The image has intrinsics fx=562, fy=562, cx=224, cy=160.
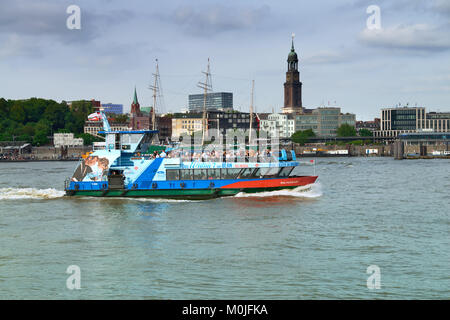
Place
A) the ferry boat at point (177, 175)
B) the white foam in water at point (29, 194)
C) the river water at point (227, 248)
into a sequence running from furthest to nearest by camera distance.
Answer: the white foam in water at point (29, 194) → the ferry boat at point (177, 175) → the river water at point (227, 248)

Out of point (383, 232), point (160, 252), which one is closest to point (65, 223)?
point (160, 252)

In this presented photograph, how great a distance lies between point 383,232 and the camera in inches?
1160

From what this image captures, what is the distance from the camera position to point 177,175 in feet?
144

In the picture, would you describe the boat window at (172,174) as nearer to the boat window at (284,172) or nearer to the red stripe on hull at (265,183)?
the red stripe on hull at (265,183)

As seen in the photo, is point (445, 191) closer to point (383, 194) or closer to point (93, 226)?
point (383, 194)

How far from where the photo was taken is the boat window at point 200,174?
43.9m

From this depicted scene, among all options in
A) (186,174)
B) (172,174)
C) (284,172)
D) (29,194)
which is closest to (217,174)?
(186,174)

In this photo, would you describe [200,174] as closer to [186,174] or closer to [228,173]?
[186,174]

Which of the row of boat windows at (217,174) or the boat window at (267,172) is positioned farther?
the boat window at (267,172)

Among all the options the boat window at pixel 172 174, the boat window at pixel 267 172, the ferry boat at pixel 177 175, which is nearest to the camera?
the ferry boat at pixel 177 175

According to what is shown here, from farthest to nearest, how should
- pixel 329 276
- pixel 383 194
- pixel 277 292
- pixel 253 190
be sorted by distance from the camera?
pixel 383 194 < pixel 253 190 < pixel 329 276 < pixel 277 292

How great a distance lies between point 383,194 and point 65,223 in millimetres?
29058

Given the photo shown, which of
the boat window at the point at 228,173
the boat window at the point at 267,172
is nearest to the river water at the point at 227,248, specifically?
the boat window at the point at 267,172

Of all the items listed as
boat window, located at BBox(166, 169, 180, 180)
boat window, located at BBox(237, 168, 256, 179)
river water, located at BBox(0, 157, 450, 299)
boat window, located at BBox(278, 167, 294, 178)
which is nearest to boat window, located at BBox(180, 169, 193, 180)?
boat window, located at BBox(166, 169, 180, 180)
